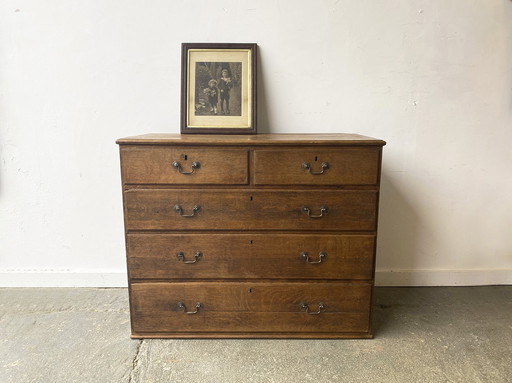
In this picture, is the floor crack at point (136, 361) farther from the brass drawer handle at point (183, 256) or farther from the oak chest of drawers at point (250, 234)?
the brass drawer handle at point (183, 256)

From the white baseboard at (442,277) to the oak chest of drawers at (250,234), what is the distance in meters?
0.64

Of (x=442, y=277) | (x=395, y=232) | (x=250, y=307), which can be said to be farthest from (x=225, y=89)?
(x=442, y=277)

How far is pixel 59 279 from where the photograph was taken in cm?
223

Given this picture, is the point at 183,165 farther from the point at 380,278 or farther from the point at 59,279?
the point at 380,278

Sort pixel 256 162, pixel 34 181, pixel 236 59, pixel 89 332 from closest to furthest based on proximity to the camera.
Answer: pixel 256 162 < pixel 89 332 < pixel 236 59 < pixel 34 181

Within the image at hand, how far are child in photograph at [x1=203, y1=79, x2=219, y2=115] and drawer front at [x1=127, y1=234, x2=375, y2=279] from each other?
731 millimetres

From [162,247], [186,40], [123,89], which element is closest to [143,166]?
[162,247]

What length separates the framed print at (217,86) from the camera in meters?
1.98

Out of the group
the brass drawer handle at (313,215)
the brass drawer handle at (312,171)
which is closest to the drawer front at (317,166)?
the brass drawer handle at (312,171)

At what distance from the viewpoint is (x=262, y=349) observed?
5.43 ft

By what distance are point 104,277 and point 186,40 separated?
1.46m

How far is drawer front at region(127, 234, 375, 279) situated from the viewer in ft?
5.37

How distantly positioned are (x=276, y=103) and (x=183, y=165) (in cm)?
75

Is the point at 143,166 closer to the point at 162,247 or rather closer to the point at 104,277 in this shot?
the point at 162,247
